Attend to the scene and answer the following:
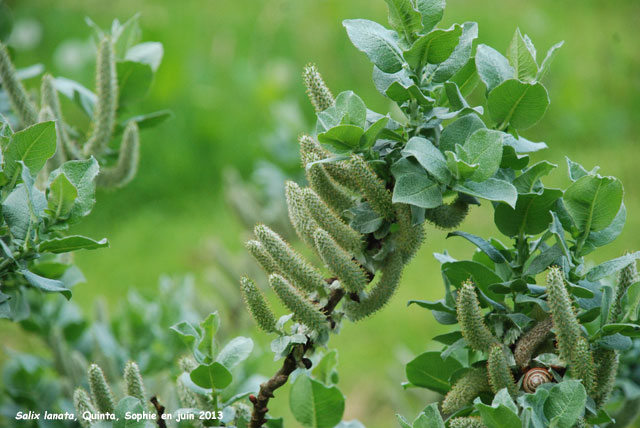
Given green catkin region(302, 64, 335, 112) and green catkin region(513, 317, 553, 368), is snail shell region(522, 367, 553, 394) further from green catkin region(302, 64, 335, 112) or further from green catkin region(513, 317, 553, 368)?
green catkin region(302, 64, 335, 112)

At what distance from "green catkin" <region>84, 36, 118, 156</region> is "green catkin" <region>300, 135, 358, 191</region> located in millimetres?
312

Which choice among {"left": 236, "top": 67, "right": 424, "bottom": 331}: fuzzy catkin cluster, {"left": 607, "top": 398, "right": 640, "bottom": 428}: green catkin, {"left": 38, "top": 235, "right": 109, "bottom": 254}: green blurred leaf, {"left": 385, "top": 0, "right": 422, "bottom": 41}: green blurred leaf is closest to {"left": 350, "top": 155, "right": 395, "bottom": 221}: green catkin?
{"left": 236, "top": 67, "right": 424, "bottom": 331}: fuzzy catkin cluster

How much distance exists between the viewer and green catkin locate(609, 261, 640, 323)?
56 centimetres

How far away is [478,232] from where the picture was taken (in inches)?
89.9

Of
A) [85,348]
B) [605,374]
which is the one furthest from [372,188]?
[85,348]

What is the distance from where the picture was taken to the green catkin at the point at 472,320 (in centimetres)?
52

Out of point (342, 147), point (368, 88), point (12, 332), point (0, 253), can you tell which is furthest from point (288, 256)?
point (368, 88)

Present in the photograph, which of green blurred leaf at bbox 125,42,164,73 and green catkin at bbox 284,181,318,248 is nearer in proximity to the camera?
green catkin at bbox 284,181,318,248

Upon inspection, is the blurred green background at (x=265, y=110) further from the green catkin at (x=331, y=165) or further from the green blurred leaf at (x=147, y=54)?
the green catkin at (x=331, y=165)

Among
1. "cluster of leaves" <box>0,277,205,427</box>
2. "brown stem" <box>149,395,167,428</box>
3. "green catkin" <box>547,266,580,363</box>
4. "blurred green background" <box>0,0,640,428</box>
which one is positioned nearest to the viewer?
"green catkin" <box>547,266,580,363</box>

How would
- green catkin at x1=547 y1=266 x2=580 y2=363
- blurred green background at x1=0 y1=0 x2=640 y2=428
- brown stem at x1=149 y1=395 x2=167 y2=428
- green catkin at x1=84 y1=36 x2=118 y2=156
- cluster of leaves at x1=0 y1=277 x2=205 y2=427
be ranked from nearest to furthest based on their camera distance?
green catkin at x1=547 y1=266 x2=580 y2=363, brown stem at x1=149 y1=395 x2=167 y2=428, green catkin at x1=84 y1=36 x2=118 y2=156, cluster of leaves at x1=0 y1=277 x2=205 y2=427, blurred green background at x1=0 y1=0 x2=640 y2=428

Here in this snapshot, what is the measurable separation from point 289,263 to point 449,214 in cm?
14

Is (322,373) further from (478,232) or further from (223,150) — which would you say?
(223,150)

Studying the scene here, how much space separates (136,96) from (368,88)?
229cm
